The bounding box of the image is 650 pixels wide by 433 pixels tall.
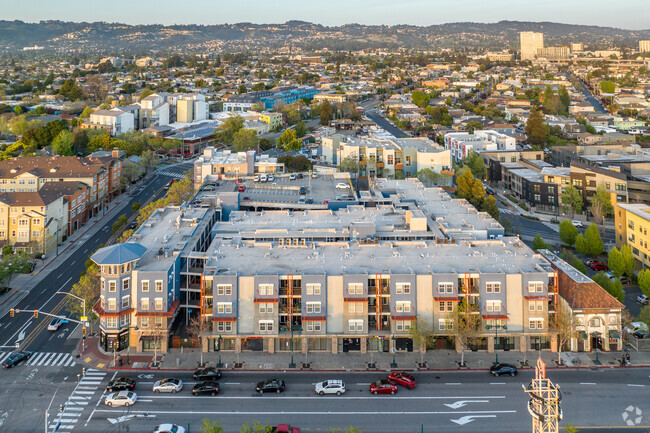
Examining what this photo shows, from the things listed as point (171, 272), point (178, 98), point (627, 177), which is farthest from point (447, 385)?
point (178, 98)

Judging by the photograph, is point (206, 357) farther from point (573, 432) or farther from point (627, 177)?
point (627, 177)

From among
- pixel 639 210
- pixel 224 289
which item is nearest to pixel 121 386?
pixel 224 289

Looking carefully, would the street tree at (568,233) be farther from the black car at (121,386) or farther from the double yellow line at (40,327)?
the double yellow line at (40,327)

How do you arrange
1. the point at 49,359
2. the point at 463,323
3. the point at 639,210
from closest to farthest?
the point at 463,323 → the point at 49,359 → the point at 639,210

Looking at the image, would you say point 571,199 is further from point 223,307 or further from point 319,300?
point 223,307

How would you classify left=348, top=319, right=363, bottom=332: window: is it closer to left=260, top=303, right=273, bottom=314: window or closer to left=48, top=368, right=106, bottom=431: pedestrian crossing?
left=260, top=303, right=273, bottom=314: window

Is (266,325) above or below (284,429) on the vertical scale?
above
